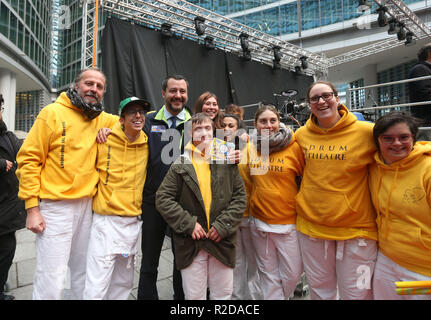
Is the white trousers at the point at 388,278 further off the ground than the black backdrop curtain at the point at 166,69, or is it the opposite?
the black backdrop curtain at the point at 166,69

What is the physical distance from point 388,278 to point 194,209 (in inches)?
52.8

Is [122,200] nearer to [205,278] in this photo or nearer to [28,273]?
[205,278]

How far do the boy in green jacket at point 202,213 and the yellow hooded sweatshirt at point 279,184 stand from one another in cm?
24

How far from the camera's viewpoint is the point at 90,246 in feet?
6.13

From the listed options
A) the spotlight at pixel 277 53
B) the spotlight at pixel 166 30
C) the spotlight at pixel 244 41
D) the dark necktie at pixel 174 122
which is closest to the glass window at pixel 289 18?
the spotlight at pixel 277 53

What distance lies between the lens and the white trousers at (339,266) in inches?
65.6

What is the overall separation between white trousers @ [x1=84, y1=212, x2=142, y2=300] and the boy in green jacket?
15.1 inches

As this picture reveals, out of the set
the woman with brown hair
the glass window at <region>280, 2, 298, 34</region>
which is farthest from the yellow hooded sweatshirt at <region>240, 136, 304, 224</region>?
the glass window at <region>280, 2, 298, 34</region>

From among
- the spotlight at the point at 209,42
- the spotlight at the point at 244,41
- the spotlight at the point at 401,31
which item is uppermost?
the spotlight at the point at 401,31

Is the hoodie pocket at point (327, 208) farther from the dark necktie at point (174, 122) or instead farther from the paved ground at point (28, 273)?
the paved ground at point (28, 273)

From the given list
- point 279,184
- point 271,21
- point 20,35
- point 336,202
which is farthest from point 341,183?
point 20,35
